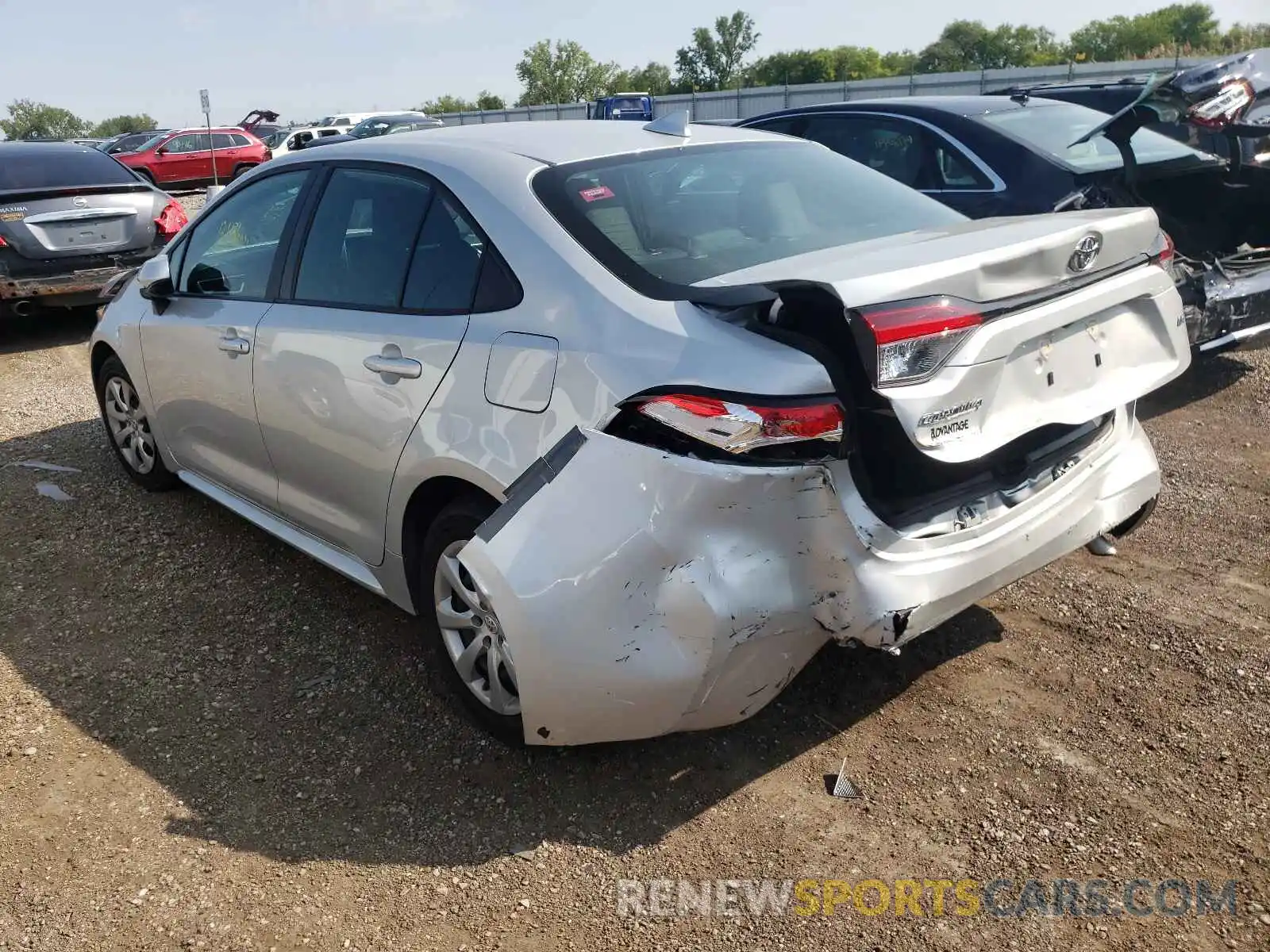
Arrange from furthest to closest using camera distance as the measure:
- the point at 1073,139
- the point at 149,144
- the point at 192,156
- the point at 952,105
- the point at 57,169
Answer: the point at 149,144
the point at 192,156
the point at 57,169
the point at 952,105
the point at 1073,139

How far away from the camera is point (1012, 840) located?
263 cm

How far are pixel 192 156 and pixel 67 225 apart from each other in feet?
64.3

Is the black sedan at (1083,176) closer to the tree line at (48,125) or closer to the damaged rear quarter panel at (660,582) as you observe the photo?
the damaged rear quarter panel at (660,582)

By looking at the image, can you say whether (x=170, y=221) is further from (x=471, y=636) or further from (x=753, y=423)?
(x=753, y=423)

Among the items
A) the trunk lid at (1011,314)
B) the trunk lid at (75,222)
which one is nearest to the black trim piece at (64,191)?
the trunk lid at (75,222)

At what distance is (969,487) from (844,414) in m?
0.58

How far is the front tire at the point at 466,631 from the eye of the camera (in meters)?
2.98

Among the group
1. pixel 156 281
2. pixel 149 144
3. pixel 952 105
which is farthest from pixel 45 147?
pixel 149 144

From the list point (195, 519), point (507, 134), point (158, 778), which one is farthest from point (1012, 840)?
point (195, 519)

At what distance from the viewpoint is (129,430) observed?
5289mm

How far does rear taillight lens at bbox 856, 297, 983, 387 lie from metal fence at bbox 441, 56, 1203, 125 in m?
22.5

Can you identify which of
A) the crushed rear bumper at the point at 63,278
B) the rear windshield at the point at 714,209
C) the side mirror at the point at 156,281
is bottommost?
the crushed rear bumper at the point at 63,278

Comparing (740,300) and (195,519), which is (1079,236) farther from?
(195,519)

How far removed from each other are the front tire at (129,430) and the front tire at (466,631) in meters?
2.45
